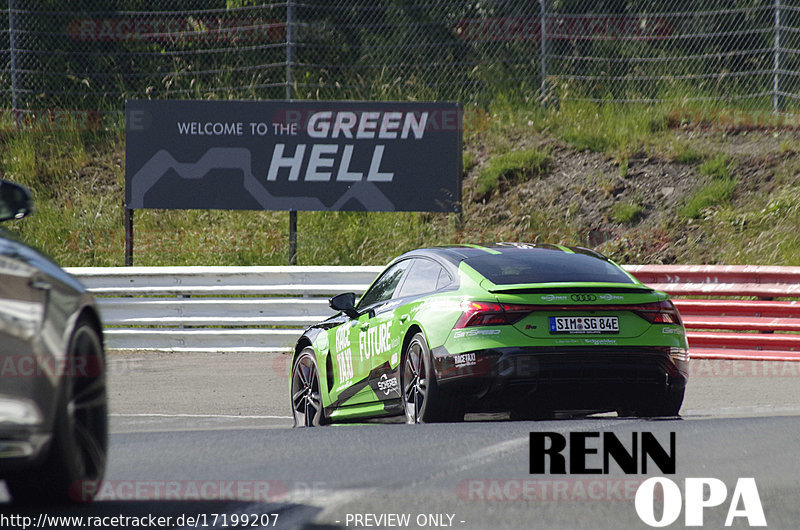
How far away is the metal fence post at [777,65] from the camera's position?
20.4 m

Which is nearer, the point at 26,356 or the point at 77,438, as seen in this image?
the point at 26,356

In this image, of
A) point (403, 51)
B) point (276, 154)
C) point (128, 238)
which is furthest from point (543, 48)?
point (128, 238)

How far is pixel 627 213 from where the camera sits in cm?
1961

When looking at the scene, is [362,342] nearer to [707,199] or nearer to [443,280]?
[443,280]

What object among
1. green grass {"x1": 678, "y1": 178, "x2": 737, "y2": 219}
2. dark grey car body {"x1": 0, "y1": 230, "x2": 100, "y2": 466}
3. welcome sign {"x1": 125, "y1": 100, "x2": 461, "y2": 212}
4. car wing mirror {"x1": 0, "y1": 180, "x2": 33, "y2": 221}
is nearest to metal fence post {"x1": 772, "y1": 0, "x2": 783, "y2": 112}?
green grass {"x1": 678, "y1": 178, "x2": 737, "y2": 219}

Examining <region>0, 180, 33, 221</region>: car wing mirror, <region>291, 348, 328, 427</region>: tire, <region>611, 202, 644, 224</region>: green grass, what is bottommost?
<region>291, 348, 328, 427</region>: tire

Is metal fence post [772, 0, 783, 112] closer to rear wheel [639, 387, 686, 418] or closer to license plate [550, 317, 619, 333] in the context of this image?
rear wheel [639, 387, 686, 418]

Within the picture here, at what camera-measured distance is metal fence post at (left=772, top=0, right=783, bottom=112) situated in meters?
20.4

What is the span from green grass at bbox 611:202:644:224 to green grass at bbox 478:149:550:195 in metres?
1.91

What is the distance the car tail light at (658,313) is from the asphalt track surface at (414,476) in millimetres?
821

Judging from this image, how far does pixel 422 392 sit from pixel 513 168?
543 inches

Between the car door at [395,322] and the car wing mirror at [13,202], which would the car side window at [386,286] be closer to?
the car door at [395,322]

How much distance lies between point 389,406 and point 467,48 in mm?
16045

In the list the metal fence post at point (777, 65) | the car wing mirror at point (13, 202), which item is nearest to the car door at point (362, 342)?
the car wing mirror at point (13, 202)
